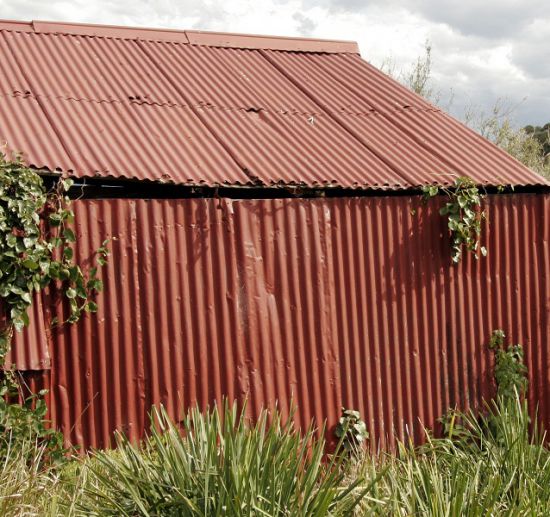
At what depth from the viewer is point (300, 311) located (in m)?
7.12

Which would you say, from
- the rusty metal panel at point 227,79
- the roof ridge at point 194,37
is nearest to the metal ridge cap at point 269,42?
the roof ridge at point 194,37

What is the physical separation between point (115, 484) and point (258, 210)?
294cm

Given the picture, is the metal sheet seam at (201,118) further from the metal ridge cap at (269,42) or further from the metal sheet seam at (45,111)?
the metal sheet seam at (45,111)

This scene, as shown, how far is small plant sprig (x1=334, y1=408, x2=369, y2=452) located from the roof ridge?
17.2ft

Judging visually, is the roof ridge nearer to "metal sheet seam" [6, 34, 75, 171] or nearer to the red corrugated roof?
the red corrugated roof

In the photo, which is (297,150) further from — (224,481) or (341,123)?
(224,481)

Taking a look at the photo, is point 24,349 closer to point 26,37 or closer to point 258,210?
point 258,210

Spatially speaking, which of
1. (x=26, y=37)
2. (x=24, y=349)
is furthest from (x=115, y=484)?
(x=26, y=37)

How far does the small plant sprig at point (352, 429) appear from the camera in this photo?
718 centimetres

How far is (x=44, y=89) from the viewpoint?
8.01 metres

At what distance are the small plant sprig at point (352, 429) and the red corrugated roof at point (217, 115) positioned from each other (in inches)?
81.3

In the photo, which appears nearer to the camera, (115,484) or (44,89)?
(115,484)

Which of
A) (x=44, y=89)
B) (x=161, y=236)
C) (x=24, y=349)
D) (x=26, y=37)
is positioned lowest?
(x=24, y=349)

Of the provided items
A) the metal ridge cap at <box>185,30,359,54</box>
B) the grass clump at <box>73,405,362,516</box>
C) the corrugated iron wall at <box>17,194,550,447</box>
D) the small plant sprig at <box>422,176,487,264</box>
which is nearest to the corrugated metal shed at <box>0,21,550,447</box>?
the corrugated iron wall at <box>17,194,550,447</box>
